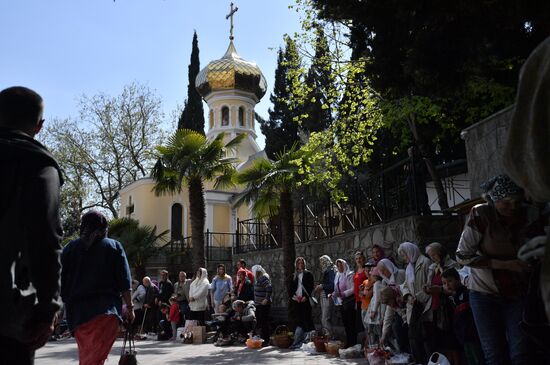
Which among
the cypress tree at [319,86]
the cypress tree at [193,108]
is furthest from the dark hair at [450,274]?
the cypress tree at [193,108]

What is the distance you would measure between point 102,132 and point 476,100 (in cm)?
2763

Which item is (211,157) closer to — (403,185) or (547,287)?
(403,185)

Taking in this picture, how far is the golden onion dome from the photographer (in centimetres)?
4197

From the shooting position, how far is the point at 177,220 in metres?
35.5

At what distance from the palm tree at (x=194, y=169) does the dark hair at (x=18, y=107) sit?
593 inches

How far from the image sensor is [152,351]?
1225cm

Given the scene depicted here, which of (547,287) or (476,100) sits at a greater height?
(476,100)

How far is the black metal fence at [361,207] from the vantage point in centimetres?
1108

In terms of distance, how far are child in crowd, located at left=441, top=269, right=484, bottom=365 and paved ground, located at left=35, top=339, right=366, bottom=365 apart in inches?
135

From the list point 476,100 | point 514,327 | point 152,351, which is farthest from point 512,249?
point 476,100

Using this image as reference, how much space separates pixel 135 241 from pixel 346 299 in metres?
16.4

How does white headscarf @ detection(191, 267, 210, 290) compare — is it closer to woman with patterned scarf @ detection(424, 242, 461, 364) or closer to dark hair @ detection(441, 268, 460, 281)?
woman with patterned scarf @ detection(424, 242, 461, 364)

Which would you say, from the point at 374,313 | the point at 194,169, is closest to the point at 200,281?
the point at 194,169

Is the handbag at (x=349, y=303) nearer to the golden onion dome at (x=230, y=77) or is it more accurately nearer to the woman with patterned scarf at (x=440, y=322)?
the woman with patterned scarf at (x=440, y=322)
